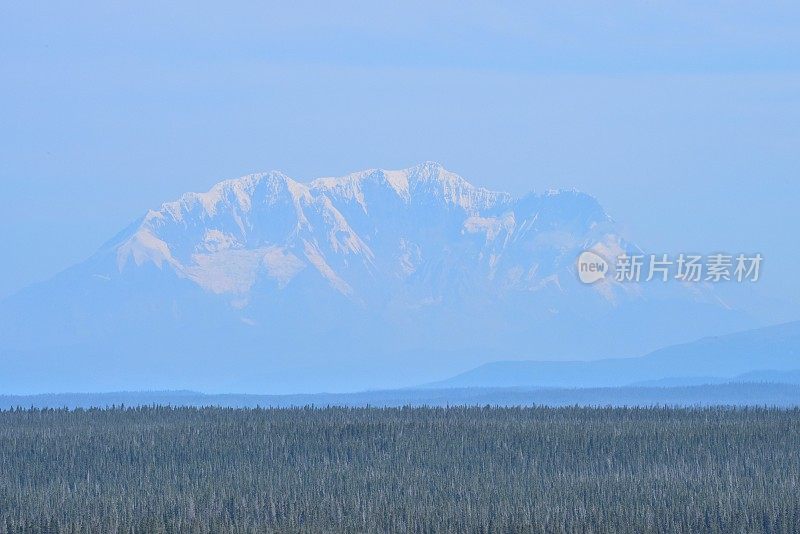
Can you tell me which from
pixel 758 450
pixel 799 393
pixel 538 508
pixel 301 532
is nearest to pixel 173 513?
pixel 301 532

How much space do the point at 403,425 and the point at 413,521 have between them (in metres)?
16.6

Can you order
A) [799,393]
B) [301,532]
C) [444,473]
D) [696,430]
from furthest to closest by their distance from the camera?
[799,393] < [696,430] < [444,473] < [301,532]

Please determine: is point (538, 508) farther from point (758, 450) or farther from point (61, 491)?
point (758, 450)

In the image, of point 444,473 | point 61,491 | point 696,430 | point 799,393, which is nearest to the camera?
point 61,491

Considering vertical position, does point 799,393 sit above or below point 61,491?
above

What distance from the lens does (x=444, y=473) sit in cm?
3064

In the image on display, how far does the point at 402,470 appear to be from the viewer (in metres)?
30.7

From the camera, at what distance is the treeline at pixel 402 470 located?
77.7ft

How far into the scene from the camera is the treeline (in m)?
23.7

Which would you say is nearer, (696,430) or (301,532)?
(301,532)

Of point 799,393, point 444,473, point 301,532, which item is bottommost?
point 301,532

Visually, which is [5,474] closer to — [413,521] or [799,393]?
[413,521]

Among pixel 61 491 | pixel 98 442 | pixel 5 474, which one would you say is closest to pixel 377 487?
pixel 61 491

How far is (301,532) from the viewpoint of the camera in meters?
22.4
